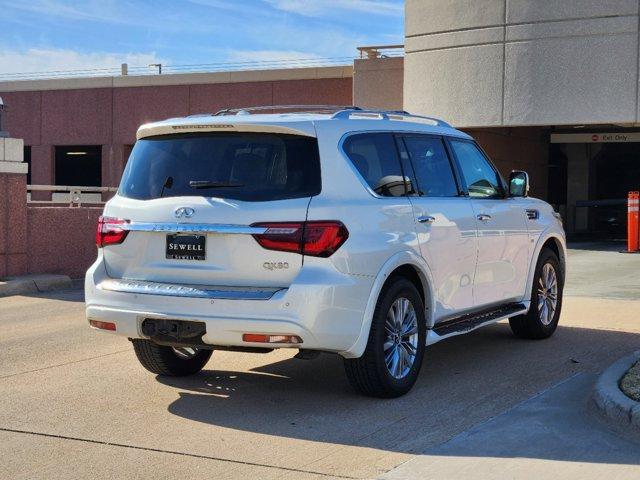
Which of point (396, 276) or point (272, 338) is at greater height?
point (396, 276)

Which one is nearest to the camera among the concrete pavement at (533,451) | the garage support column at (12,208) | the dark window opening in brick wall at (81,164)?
the concrete pavement at (533,451)

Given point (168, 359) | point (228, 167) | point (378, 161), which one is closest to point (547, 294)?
point (378, 161)

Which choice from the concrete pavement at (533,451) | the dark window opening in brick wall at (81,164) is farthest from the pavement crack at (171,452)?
the dark window opening in brick wall at (81,164)

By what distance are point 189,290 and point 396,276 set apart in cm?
145

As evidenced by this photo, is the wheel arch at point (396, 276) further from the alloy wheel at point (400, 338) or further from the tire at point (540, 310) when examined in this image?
the tire at point (540, 310)

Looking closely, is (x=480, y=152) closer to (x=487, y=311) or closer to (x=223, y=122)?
(x=487, y=311)

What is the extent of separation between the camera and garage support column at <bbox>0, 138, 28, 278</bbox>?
1380cm

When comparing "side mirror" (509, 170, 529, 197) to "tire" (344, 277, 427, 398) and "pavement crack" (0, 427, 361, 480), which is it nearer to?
"tire" (344, 277, 427, 398)

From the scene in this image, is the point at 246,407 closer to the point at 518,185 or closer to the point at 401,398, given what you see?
the point at 401,398

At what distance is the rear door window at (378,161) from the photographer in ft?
22.4

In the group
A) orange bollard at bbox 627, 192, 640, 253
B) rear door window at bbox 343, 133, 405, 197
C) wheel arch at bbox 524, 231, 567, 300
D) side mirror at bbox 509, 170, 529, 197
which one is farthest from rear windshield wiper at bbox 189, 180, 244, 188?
orange bollard at bbox 627, 192, 640, 253

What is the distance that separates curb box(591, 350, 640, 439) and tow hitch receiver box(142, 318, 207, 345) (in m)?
2.54

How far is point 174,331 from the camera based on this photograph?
6426 mm

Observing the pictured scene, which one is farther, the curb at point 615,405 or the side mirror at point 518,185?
the side mirror at point 518,185
